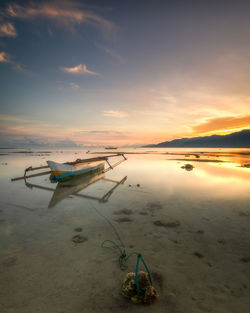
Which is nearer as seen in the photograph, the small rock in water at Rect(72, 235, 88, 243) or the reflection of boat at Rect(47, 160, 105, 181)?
the small rock in water at Rect(72, 235, 88, 243)

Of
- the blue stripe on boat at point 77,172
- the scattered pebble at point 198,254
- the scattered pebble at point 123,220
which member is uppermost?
the blue stripe on boat at point 77,172

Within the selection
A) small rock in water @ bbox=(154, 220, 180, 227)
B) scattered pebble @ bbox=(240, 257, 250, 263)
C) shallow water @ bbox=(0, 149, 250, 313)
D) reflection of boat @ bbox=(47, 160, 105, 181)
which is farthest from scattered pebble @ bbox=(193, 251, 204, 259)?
reflection of boat @ bbox=(47, 160, 105, 181)

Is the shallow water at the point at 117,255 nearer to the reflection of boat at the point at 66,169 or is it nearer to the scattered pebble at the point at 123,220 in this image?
the scattered pebble at the point at 123,220

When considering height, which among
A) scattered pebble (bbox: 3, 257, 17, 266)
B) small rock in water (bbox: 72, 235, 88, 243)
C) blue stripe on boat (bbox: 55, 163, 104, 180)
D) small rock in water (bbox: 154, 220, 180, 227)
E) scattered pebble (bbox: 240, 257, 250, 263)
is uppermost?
blue stripe on boat (bbox: 55, 163, 104, 180)

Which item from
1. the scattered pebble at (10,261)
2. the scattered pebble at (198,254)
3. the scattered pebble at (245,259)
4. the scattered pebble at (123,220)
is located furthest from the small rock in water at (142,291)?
the scattered pebble at (123,220)

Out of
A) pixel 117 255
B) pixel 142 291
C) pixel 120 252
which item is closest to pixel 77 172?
pixel 120 252

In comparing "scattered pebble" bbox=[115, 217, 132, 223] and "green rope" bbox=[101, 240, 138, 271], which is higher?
"green rope" bbox=[101, 240, 138, 271]

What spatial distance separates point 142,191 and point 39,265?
30.7ft

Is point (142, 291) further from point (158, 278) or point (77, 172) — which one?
point (77, 172)

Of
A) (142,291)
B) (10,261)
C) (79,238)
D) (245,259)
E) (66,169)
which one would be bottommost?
(245,259)

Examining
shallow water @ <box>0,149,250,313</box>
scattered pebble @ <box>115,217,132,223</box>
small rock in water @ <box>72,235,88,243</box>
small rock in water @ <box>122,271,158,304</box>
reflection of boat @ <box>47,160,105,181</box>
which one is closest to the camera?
small rock in water @ <box>122,271,158,304</box>

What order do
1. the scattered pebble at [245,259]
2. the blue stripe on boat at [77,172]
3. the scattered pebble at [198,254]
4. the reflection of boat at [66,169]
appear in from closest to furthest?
1. the scattered pebble at [245,259]
2. the scattered pebble at [198,254]
3. the reflection of boat at [66,169]
4. the blue stripe on boat at [77,172]

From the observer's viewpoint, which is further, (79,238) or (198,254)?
(79,238)

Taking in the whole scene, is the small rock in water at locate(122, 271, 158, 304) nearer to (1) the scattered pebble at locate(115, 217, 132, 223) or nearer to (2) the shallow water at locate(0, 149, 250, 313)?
(2) the shallow water at locate(0, 149, 250, 313)
